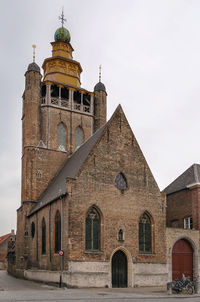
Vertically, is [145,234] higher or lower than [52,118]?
lower

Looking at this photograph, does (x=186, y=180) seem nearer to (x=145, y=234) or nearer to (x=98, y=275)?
(x=145, y=234)

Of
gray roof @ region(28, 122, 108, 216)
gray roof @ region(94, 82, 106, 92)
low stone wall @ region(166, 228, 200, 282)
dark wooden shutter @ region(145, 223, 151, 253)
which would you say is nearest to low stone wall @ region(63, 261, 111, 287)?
dark wooden shutter @ region(145, 223, 151, 253)

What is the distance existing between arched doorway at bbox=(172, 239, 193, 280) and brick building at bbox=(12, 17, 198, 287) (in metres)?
0.88

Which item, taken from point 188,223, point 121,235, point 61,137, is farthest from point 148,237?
point 61,137

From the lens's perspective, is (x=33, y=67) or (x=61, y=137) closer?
(x=61, y=137)

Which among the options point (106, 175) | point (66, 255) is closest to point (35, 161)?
point (106, 175)

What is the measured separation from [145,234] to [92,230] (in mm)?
4820

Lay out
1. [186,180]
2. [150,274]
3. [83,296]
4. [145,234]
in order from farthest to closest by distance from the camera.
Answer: [186,180], [145,234], [150,274], [83,296]

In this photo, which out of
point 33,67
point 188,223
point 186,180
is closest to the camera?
point 188,223

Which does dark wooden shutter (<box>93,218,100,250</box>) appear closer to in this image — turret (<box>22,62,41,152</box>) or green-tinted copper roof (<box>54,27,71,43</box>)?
turret (<box>22,62,41,152</box>)

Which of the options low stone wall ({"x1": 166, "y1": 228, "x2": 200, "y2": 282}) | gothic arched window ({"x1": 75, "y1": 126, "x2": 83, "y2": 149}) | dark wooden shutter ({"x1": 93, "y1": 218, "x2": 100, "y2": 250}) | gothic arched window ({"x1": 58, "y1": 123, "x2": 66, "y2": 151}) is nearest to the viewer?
dark wooden shutter ({"x1": 93, "y1": 218, "x2": 100, "y2": 250})

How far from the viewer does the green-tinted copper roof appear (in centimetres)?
4544

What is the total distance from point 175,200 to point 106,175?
10.6 metres

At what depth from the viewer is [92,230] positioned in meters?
26.6
